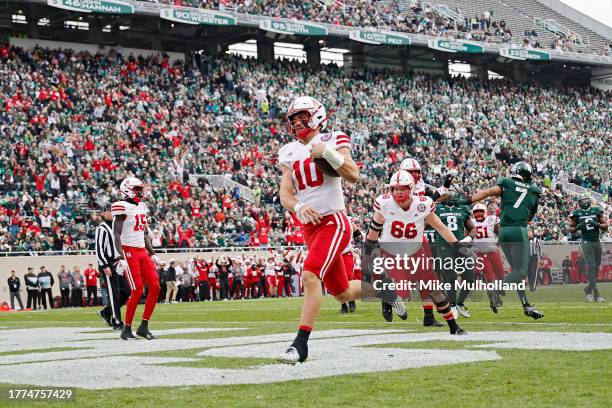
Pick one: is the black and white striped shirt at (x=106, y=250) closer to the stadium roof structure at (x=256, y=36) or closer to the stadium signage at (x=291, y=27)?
the stadium roof structure at (x=256, y=36)

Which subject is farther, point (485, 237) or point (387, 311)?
point (485, 237)

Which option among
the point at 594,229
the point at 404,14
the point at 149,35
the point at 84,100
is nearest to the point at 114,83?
the point at 84,100

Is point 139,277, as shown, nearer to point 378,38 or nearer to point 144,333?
point 144,333

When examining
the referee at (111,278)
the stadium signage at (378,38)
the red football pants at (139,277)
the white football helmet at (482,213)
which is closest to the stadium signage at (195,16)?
the stadium signage at (378,38)

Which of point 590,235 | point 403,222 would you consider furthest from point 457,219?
point 590,235

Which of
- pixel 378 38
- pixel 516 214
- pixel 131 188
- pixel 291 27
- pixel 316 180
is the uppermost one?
pixel 291 27

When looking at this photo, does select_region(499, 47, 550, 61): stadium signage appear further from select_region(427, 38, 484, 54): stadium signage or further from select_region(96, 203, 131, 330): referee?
select_region(96, 203, 131, 330): referee

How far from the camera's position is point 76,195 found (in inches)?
1199

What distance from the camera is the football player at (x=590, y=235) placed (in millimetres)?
17766

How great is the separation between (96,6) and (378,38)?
15087 mm

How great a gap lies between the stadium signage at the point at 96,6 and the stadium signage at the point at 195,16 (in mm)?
1755

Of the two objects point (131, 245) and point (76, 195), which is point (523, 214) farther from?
point (76, 195)

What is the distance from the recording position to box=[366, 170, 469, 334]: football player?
36.8 ft

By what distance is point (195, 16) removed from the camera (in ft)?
137
